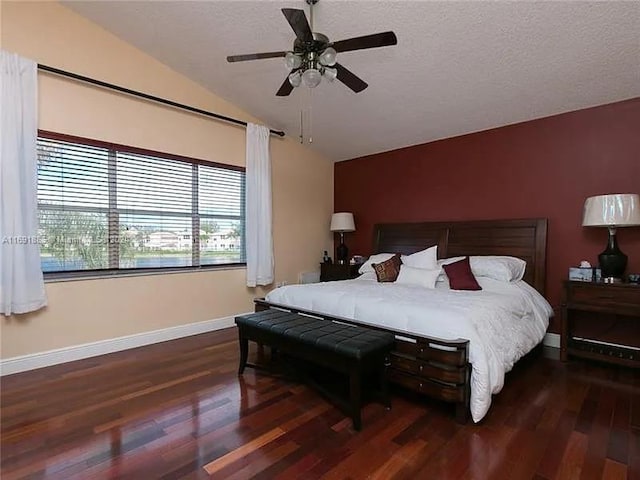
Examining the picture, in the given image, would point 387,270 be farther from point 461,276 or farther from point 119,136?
point 119,136

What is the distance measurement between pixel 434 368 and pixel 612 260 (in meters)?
2.16

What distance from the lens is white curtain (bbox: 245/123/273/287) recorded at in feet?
15.1

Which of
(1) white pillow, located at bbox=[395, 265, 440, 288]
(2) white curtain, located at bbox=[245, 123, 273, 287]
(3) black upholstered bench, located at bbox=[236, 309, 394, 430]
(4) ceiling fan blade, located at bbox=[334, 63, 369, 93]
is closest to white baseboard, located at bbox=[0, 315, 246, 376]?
(2) white curtain, located at bbox=[245, 123, 273, 287]

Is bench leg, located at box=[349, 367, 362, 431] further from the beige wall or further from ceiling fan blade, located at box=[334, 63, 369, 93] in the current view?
the beige wall

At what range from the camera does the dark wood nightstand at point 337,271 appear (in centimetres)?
503

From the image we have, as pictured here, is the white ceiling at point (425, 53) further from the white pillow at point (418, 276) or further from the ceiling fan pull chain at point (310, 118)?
the white pillow at point (418, 276)

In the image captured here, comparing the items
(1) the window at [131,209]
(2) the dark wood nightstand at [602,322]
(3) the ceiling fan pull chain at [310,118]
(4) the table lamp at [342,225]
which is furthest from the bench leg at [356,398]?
(4) the table lamp at [342,225]

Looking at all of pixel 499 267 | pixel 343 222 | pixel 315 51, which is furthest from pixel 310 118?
pixel 499 267

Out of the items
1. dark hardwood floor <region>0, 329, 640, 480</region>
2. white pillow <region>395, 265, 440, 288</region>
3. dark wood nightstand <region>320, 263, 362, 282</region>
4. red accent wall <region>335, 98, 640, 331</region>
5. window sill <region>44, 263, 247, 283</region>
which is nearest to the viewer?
dark hardwood floor <region>0, 329, 640, 480</region>

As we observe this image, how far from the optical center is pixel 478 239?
4.18 metres

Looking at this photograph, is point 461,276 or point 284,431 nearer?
point 284,431

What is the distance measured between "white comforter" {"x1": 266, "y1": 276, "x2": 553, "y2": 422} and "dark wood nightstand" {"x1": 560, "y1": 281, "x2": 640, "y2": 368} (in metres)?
0.29

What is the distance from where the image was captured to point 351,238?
5.80 metres

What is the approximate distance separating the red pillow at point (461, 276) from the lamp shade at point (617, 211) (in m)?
1.12
